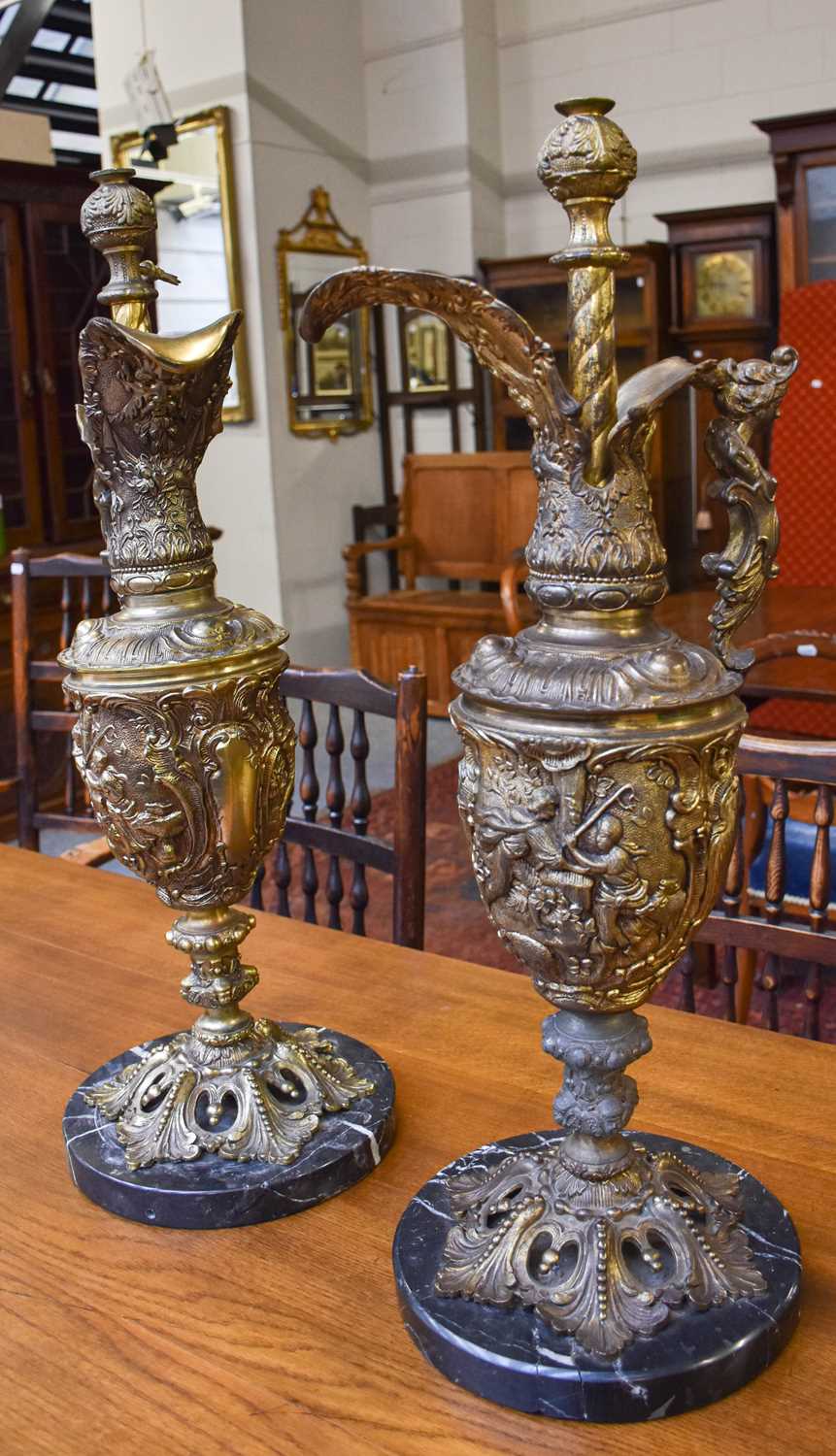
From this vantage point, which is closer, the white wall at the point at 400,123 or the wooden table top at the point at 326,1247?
the wooden table top at the point at 326,1247

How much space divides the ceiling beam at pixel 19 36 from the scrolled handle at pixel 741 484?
715 cm

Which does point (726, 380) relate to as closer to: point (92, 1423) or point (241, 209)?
point (92, 1423)

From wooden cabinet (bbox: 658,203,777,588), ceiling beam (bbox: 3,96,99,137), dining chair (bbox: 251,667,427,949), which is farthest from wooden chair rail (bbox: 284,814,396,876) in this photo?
ceiling beam (bbox: 3,96,99,137)

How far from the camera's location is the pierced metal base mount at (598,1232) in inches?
28.4

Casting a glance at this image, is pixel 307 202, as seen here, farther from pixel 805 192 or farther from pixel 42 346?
pixel 805 192

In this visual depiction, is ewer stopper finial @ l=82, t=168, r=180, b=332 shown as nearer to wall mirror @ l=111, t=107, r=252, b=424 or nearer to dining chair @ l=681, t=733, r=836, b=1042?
dining chair @ l=681, t=733, r=836, b=1042

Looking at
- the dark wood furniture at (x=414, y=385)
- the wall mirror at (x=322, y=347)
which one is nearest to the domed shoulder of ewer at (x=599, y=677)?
the wall mirror at (x=322, y=347)

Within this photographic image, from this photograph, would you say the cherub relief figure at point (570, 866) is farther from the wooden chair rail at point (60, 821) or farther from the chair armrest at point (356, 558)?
the chair armrest at point (356, 558)

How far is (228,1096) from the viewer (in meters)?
0.95

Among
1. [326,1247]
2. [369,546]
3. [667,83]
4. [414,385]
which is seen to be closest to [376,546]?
[369,546]

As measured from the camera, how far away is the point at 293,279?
5605mm

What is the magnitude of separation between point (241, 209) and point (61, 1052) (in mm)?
4952

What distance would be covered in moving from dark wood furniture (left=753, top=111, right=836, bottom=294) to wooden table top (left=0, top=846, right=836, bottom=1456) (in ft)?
14.8

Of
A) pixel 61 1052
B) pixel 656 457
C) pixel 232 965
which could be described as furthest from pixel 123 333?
pixel 656 457
